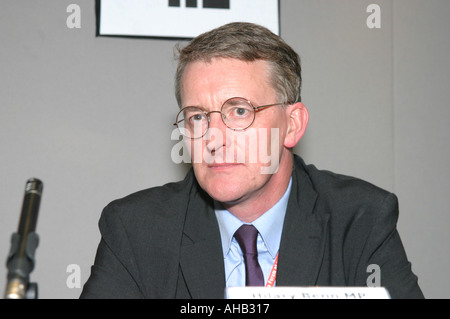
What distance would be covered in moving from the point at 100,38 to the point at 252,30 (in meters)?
1.04

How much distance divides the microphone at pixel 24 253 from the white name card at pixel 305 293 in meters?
0.34

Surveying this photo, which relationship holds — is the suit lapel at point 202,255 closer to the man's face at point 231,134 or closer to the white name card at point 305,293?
the man's face at point 231,134

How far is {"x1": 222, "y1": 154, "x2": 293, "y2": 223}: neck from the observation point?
174cm

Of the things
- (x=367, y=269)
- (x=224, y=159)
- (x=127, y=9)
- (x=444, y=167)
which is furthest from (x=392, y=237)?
(x=127, y=9)

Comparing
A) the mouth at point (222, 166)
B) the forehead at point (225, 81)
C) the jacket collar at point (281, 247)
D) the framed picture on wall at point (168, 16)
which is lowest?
the jacket collar at point (281, 247)

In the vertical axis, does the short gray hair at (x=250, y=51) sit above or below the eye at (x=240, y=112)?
above

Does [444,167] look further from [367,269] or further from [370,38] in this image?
[367,269]

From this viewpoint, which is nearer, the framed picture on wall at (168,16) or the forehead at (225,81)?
the forehead at (225,81)

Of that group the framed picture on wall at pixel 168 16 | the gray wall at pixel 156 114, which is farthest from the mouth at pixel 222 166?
the framed picture on wall at pixel 168 16

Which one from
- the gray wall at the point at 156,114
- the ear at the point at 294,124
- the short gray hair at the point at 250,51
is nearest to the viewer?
the short gray hair at the point at 250,51

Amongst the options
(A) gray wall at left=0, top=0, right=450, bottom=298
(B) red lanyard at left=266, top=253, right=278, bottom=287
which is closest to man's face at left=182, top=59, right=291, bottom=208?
(B) red lanyard at left=266, top=253, right=278, bottom=287

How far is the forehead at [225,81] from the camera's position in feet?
5.36

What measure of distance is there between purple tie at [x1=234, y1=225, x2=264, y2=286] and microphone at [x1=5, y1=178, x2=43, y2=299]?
0.80m

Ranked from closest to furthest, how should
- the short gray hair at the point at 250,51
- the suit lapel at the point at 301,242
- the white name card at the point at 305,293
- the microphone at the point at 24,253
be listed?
the microphone at the point at 24,253 → the white name card at the point at 305,293 → the suit lapel at the point at 301,242 → the short gray hair at the point at 250,51
